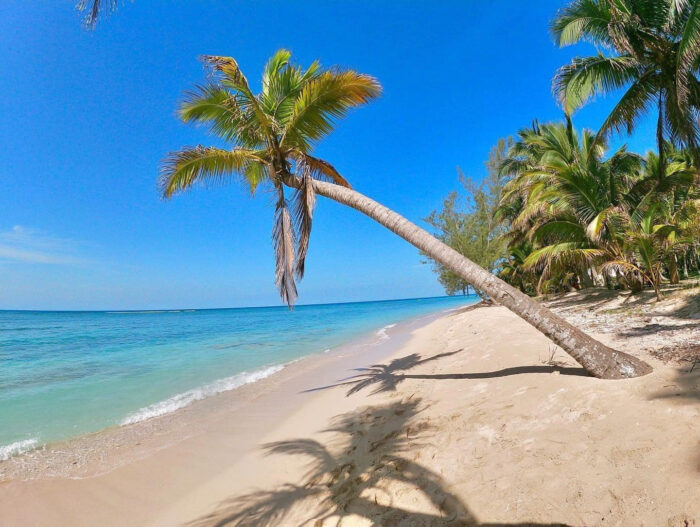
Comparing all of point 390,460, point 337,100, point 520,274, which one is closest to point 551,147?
point 520,274

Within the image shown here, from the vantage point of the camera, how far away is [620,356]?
364 cm

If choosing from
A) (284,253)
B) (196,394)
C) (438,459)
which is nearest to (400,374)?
(284,253)

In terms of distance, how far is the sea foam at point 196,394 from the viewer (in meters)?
6.26

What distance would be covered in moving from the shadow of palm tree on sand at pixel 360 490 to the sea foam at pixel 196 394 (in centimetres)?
334

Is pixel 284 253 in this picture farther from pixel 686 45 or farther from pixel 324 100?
pixel 686 45

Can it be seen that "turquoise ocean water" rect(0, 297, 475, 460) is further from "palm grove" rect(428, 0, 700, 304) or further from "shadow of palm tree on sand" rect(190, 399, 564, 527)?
"palm grove" rect(428, 0, 700, 304)

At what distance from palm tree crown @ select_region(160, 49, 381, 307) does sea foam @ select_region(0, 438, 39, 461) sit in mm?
4407

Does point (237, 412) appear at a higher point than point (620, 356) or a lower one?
lower

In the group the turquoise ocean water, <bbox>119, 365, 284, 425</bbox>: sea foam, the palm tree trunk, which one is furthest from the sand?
the turquoise ocean water

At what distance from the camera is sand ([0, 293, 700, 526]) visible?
7.02ft

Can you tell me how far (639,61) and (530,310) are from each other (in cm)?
825

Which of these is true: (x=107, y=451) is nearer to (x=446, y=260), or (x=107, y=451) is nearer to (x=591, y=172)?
(x=446, y=260)

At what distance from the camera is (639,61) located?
784cm

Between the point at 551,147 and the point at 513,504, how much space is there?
1861 centimetres
